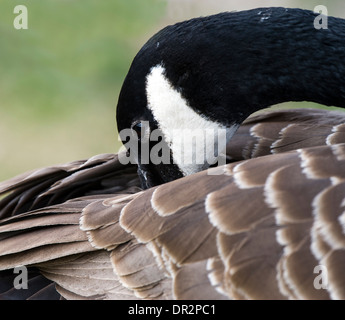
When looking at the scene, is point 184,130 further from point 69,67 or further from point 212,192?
point 69,67

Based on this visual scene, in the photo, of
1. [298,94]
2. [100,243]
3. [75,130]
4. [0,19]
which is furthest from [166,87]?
[0,19]

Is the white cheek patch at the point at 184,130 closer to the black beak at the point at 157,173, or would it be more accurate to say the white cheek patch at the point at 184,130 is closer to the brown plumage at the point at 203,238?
the black beak at the point at 157,173

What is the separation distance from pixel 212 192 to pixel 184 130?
1.56 feet

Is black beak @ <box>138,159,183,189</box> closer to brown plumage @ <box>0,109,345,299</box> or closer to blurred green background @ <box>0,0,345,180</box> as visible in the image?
brown plumage @ <box>0,109,345,299</box>

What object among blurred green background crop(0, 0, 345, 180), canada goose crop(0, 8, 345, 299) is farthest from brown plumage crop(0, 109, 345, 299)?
blurred green background crop(0, 0, 345, 180)

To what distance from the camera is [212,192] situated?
4.46ft

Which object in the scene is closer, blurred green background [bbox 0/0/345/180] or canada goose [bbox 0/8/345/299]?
canada goose [bbox 0/8/345/299]

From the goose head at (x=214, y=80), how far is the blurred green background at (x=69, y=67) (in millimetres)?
1517

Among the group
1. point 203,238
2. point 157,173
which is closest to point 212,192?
point 203,238

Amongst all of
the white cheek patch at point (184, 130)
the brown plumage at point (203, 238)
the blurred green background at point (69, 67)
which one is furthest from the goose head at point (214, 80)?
the blurred green background at point (69, 67)

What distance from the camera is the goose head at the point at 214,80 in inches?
69.2

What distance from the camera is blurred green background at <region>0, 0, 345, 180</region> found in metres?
3.38

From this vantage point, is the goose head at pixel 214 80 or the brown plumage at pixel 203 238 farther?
the goose head at pixel 214 80
